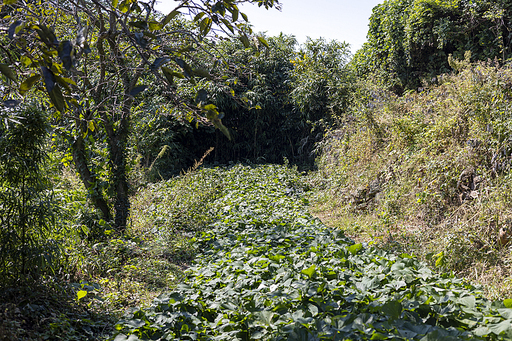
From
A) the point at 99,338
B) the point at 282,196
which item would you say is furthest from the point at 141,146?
the point at 99,338

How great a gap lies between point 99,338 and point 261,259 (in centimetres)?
137

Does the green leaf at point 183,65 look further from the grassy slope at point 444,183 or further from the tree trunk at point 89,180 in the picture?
the tree trunk at point 89,180

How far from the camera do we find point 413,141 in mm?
5641

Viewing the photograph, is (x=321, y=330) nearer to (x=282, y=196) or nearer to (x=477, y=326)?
(x=477, y=326)

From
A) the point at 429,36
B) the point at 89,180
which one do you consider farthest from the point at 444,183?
the point at 429,36

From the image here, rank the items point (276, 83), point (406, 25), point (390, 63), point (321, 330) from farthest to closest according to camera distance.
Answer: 1. point (276, 83)
2. point (390, 63)
3. point (406, 25)
4. point (321, 330)

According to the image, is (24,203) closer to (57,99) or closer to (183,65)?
(57,99)

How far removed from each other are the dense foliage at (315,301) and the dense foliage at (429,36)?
18.4 ft

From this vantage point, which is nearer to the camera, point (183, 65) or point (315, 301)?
point (183, 65)

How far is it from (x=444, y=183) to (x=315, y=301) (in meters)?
2.91

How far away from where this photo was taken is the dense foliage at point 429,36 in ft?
24.2

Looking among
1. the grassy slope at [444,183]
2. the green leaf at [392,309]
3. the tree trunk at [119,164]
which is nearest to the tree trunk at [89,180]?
the tree trunk at [119,164]

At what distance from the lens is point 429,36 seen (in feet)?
27.2

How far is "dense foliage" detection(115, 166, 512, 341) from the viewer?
2010 mm
